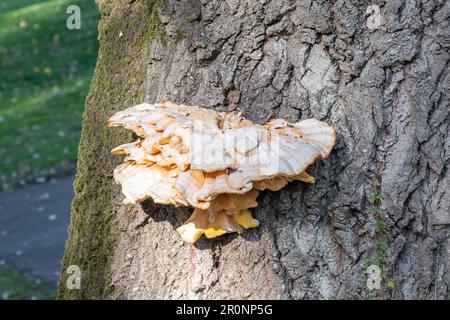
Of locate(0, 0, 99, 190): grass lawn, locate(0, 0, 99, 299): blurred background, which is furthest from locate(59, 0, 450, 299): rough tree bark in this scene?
locate(0, 0, 99, 190): grass lawn

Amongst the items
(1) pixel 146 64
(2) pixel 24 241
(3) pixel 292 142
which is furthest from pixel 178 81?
(2) pixel 24 241

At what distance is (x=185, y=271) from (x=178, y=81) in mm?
678

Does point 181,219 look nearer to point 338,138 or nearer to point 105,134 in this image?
point 105,134

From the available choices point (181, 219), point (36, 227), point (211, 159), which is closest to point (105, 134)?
point (181, 219)

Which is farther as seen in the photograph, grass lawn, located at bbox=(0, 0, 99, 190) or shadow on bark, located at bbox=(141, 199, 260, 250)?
grass lawn, located at bbox=(0, 0, 99, 190)

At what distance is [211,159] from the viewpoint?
7.14ft

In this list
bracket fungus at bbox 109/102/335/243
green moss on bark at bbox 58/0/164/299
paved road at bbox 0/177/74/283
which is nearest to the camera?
bracket fungus at bbox 109/102/335/243

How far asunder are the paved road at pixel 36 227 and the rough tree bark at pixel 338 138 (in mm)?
4434

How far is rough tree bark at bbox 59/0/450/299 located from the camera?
2.44 meters

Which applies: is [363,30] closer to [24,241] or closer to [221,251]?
[221,251]

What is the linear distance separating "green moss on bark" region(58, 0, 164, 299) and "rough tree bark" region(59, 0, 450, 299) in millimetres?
207

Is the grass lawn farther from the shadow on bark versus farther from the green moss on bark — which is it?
the shadow on bark

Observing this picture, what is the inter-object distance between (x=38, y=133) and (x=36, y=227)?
2221 mm

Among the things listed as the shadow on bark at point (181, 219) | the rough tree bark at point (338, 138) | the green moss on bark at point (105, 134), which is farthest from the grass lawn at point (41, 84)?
the rough tree bark at point (338, 138)
